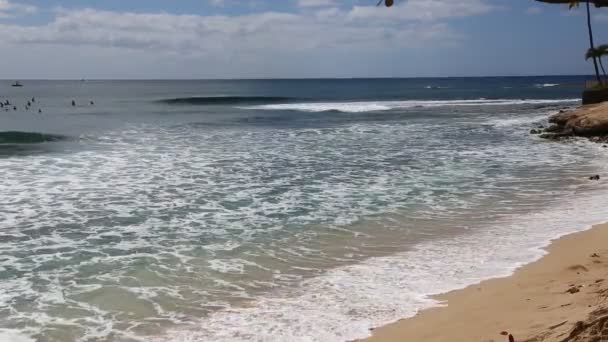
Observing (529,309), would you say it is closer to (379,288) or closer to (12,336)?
(379,288)

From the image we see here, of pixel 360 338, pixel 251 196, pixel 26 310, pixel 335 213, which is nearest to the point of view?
pixel 360 338

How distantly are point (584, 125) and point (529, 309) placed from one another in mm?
21634

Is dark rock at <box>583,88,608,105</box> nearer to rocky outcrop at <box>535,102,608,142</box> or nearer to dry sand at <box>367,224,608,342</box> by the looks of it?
rocky outcrop at <box>535,102,608,142</box>

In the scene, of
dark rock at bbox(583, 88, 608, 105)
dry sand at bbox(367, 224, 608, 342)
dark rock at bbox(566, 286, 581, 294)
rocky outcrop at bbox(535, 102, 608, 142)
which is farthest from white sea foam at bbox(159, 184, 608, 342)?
dark rock at bbox(583, 88, 608, 105)

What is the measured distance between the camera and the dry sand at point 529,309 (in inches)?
186

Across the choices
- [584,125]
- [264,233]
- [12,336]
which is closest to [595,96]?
[584,125]

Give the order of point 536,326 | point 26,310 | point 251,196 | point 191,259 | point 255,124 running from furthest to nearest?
1. point 255,124
2. point 251,196
3. point 191,259
4. point 26,310
5. point 536,326

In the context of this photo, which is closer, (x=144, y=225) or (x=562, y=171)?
(x=144, y=225)

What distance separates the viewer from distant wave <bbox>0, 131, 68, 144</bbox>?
Answer: 2762 cm

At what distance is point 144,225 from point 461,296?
19.6 ft

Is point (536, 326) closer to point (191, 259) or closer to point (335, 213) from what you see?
point (191, 259)

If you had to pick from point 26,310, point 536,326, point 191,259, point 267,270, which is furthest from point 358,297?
point 26,310

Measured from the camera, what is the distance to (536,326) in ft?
16.9

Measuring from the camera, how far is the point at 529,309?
5.88m
